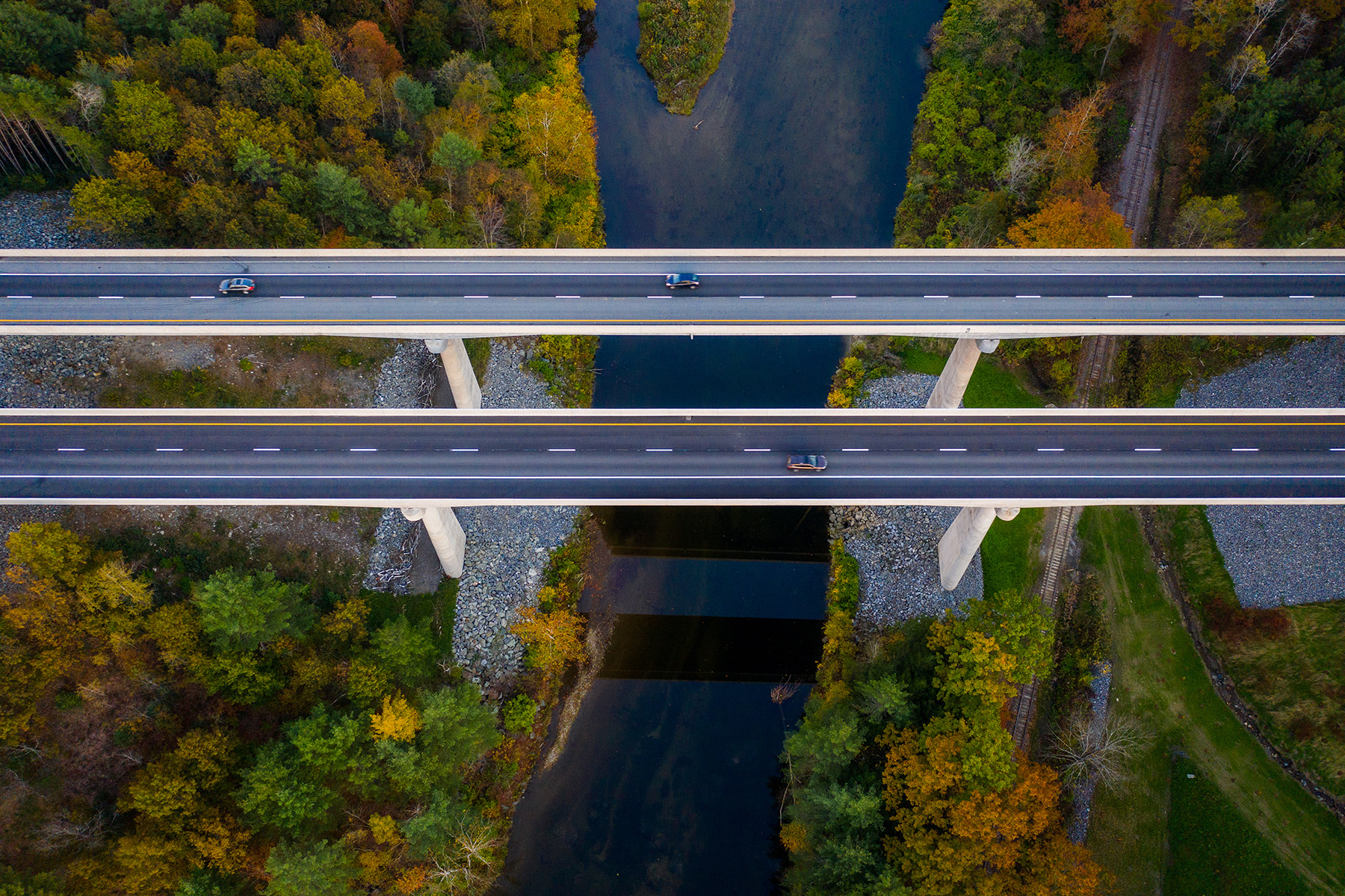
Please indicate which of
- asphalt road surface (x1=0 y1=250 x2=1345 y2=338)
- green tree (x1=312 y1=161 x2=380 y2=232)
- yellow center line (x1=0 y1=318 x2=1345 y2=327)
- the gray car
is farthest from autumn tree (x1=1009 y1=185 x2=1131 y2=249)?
the gray car

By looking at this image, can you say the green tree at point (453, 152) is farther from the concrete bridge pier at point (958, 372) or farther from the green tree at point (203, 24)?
the concrete bridge pier at point (958, 372)

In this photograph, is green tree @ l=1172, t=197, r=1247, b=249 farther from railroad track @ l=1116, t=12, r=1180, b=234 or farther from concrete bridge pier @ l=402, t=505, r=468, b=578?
concrete bridge pier @ l=402, t=505, r=468, b=578

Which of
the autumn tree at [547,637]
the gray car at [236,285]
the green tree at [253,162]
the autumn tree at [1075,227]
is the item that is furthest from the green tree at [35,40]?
the autumn tree at [1075,227]

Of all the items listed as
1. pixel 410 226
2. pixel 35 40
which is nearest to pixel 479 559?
pixel 410 226

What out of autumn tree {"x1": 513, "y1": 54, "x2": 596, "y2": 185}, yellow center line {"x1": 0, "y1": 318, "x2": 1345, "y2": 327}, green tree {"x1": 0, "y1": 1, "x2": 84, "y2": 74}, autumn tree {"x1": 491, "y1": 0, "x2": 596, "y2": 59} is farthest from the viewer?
autumn tree {"x1": 491, "y1": 0, "x2": 596, "y2": 59}

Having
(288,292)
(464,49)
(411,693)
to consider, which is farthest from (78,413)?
(464,49)

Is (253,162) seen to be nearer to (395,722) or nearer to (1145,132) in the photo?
(395,722)

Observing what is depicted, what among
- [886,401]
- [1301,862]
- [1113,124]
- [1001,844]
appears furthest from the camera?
[1113,124]

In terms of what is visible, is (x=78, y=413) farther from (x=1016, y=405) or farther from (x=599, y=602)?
(x=1016, y=405)
